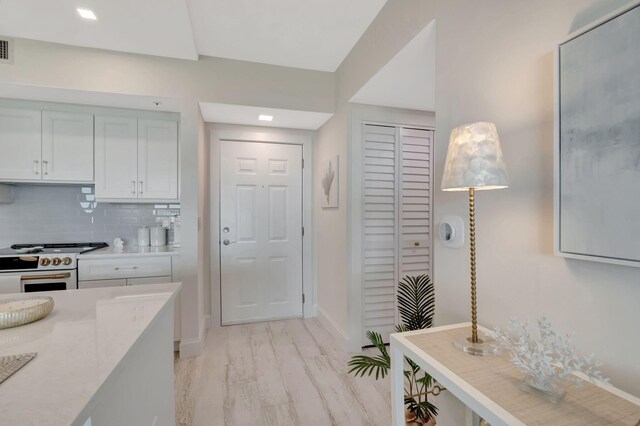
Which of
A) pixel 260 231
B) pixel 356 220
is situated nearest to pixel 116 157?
pixel 260 231

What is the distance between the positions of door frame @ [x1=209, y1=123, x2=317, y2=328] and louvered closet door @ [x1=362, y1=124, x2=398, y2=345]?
981 mm

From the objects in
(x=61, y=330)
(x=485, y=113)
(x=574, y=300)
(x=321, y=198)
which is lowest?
(x=61, y=330)

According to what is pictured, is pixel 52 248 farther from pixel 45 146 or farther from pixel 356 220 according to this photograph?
pixel 356 220

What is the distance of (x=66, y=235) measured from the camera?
9.07 feet

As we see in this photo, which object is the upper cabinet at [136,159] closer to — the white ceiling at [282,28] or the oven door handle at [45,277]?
the oven door handle at [45,277]

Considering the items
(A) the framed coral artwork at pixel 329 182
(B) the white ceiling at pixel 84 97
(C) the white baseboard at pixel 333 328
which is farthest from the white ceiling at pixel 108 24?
(C) the white baseboard at pixel 333 328

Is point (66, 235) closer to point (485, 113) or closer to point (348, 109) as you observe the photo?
point (348, 109)

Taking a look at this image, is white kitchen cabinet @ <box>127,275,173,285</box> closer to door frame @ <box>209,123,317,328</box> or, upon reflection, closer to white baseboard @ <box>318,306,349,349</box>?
door frame @ <box>209,123,317,328</box>

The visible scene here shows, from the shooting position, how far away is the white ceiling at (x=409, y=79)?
163 cm

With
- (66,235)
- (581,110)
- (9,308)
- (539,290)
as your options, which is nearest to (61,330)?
(9,308)

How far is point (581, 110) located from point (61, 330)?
1662 millimetres

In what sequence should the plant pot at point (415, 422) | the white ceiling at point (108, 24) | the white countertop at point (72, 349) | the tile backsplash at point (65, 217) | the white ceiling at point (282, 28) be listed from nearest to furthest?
the white countertop at point (72, 349), the plant pot at point (415, 422), the white ceiling at point (108, 24), the white ceiling at point (282, 28), the tile backsplash at point (65, 217)

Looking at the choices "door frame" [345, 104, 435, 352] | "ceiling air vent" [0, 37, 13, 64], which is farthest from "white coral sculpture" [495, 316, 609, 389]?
"ceiling air vent" [0, 37, 13, 64]

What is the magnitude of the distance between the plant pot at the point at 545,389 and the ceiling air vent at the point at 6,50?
3495mm
